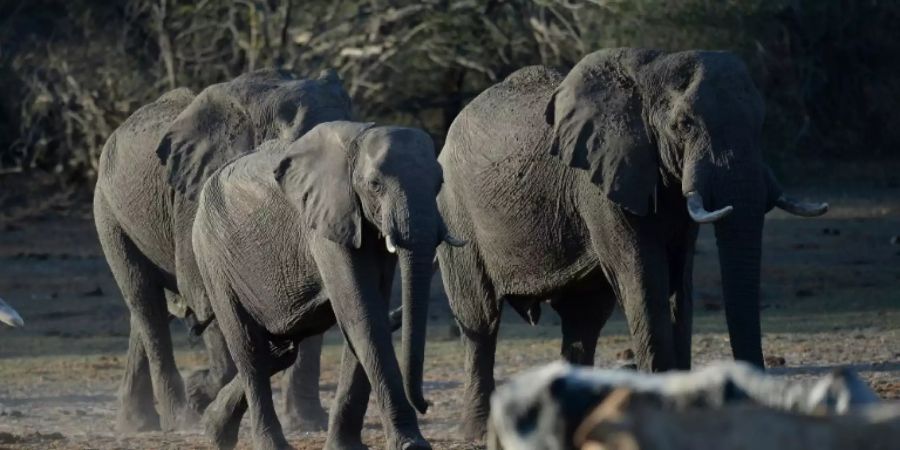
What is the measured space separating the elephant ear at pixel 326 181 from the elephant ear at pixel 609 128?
53.1 inches

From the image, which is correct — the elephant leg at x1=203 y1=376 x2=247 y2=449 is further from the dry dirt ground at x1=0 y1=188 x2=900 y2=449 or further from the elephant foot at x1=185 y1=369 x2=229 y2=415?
the elephant foot at x1=185 y1=369 x2=229 y2=415

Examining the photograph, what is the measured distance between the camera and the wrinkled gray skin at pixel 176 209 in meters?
11.8

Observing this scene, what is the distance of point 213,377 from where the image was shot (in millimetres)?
11938

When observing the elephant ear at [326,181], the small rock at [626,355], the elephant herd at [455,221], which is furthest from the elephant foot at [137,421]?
the elephant ear at [326,181]

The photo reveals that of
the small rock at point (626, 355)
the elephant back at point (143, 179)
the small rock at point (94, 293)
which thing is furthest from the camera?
the small rock at point (94, 293)

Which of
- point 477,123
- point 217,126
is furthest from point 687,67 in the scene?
point 217,126

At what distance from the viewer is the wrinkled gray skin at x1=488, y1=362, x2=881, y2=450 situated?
4.90 metres

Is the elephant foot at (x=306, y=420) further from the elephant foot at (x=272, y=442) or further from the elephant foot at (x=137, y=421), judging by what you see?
the elephant foot at (x=272, y=442)

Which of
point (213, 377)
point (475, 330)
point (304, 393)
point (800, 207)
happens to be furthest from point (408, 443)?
point (304, 393)

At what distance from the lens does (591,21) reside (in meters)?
21.9

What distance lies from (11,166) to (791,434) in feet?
72.1

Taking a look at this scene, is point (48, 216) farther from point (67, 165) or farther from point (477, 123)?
point (477, 123)

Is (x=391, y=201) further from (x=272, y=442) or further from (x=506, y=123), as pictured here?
(x=506, y=123)

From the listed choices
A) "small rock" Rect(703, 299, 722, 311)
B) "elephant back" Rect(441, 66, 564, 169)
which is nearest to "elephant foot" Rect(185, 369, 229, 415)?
"elephant back" Rect(441, 66, 564, 169)
